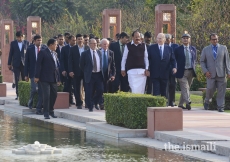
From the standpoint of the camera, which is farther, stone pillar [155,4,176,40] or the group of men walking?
stone pillar [155,4,176,40]

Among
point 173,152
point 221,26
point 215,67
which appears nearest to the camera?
point 173,152

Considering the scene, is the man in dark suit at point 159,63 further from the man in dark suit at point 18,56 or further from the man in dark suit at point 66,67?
the man in dark suit at point 18,56

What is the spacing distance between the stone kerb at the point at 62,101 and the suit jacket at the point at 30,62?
91 centimetres

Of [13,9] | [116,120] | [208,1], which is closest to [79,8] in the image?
[13,9]

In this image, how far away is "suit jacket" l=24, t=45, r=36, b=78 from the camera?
67.7ft

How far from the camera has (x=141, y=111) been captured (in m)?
15.1

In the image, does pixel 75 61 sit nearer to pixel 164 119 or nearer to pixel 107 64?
pixel 107 64

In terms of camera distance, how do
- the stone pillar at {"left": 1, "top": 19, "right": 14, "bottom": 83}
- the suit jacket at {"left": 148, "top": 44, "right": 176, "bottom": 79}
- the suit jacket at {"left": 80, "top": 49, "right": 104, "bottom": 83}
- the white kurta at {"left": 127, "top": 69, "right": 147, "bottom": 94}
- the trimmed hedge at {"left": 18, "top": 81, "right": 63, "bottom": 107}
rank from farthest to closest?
the stone pillar at {"left": 1, "top": 19, "right": 14, "bottom": 83}
the trimmed hedge at {"left": 18, "top": 81, "right": 63, "bottom": 107}
the suit jacket at {"left": 80, "top": 49, "right": 104, "bottom": 83}
the suit jacket at {"left": 148, "top": 44, "right": 176, "bottom": 79}
the white kurta at {"left": 127, "top": 69, "right": 147, "bottom": 94}

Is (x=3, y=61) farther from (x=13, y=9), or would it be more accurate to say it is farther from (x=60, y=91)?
(x=13, y=9)

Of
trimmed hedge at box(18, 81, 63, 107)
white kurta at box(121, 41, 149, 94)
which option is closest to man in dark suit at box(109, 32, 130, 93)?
trimmed hedge at box(18, 81, 63, 107)

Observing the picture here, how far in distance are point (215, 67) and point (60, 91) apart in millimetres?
4011

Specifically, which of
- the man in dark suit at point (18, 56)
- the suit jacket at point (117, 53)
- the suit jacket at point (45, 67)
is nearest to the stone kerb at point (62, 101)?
the suit jacket at point (117, 53)

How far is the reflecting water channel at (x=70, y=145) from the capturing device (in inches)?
476

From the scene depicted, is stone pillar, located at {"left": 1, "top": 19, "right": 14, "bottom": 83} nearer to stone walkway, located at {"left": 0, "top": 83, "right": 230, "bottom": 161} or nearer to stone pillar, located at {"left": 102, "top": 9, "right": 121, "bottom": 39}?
stone pillar, located at {"left": 102, "top": 9, "right": 121, "bottom": 39}
